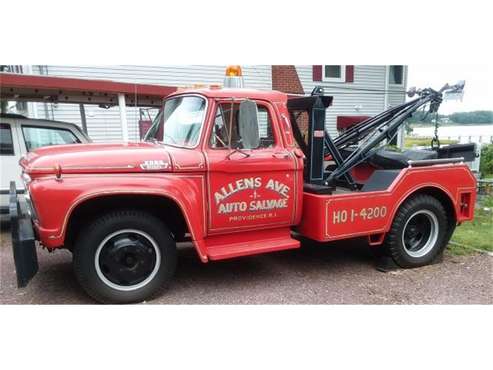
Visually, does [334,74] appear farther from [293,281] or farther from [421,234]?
[293,281]

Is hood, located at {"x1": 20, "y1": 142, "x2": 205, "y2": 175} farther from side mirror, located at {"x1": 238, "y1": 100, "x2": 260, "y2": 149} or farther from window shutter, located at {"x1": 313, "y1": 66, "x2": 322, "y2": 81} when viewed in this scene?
window shutter, located at {"x1": 313, "y1": 66, "x2": 322, "y2": 81}

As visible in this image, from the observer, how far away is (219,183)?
4.01m

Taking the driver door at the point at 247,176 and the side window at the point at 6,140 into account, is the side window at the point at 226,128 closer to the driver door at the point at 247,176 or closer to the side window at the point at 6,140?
the driver door at the point at 247,176

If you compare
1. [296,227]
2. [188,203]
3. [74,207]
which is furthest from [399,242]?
[74,207]

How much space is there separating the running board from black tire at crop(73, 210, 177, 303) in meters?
0.46

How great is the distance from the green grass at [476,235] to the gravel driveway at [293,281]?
12.6 inches

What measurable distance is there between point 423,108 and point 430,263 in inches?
92.9

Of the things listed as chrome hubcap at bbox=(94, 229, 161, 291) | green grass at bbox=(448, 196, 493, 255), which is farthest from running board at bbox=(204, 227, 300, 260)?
green grass at bbox=(448, 196, 493, 255)

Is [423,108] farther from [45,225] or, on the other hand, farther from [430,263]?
[45,225]

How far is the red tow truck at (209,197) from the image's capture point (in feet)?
11.8

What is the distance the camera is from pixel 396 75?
1497 cm

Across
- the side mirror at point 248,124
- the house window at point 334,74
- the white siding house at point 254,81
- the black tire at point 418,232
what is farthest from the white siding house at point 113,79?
the black tire at point 418,232

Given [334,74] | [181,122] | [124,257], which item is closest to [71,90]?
[181,122]

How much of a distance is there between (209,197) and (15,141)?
4.27 meters
